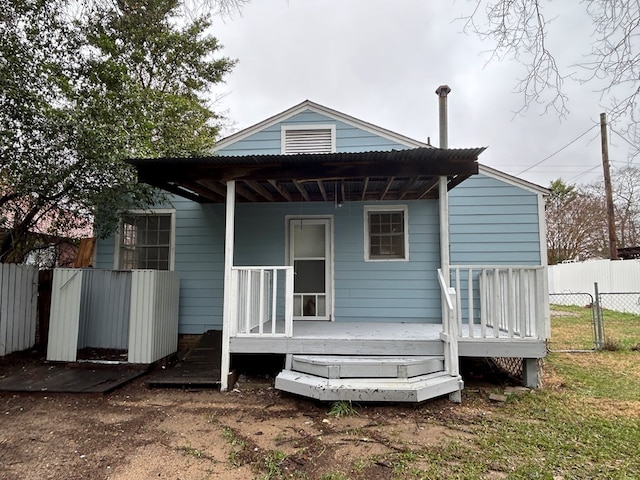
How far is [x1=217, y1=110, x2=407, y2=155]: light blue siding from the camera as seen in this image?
646cm

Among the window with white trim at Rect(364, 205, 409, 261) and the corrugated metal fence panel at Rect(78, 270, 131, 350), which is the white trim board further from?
the window with white trim at Rect(364, 205, 409, 261)

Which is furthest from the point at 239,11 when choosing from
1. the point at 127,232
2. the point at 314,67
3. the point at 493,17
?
the point at 127,232

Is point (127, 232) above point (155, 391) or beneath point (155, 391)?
above

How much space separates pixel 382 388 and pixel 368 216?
125 inches

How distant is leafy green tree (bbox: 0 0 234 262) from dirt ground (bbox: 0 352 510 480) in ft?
9.09

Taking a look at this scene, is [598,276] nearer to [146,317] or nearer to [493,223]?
[493,223]

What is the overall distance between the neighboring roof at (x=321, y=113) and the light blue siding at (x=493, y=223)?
1175mm

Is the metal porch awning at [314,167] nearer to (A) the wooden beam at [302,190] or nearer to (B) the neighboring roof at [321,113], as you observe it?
(A) the wooden beam at [302,190]

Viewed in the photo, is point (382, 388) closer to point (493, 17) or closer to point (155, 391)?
point (155, 391)

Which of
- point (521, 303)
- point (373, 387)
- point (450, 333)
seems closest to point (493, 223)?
point (521, 303)

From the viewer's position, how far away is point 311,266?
20.7 feet

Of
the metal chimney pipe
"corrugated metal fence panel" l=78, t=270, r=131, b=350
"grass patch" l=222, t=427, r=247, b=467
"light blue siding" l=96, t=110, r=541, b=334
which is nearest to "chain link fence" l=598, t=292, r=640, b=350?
"light blue siding" l=96, t=110, r=541, b=334

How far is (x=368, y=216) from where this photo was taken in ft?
20.7

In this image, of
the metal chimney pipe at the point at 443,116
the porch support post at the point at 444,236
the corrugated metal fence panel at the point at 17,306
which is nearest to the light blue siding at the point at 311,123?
the metal chimney pipe at the point at 443,116
